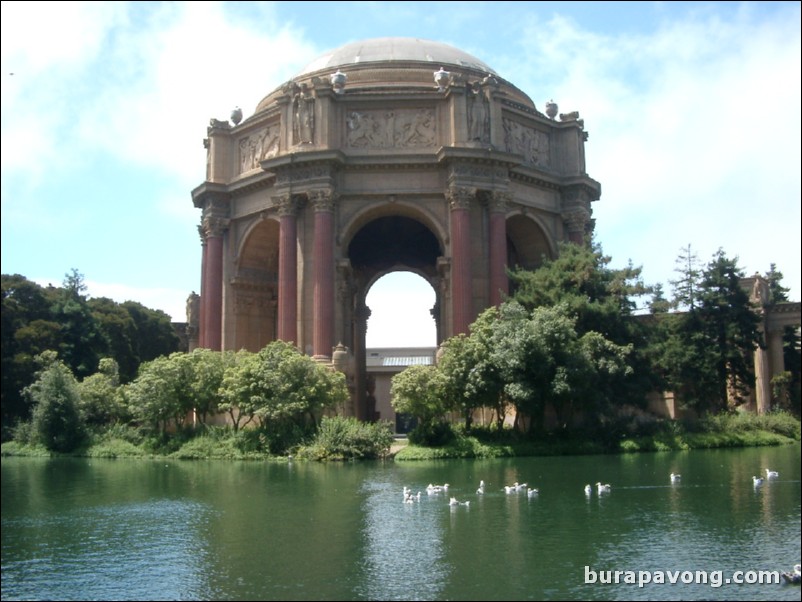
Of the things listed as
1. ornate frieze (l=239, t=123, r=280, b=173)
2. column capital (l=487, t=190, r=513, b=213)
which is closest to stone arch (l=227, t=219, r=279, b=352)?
ornate frieze (l=239, t=123, r=280, b=173)

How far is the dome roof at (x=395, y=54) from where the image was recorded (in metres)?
44.5

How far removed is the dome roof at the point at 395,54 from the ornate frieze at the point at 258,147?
4.82 meters

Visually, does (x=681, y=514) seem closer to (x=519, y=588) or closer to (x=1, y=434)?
(x=519, y=588)

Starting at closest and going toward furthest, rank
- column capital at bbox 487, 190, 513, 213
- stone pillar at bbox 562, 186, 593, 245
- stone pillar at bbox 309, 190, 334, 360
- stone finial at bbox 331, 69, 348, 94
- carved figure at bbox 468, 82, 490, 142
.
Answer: stone pillar at bbox 309, 190, 334, 360, carved figure at bbox 468, 82, 490, 142, column capital at bbox 487, 190, 513, 213, stone finial at bbox 331, 69, 348, 94, stone pillar at bbox 562, 186, 593, 245

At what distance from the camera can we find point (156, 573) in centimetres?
1140

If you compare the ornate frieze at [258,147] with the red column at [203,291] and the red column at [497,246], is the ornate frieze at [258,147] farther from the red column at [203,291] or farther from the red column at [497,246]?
the red column at [497,246]

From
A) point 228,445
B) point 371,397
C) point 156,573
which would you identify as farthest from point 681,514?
point 371,397

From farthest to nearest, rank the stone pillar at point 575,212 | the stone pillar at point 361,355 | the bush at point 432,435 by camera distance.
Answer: the stone pillar at point 361,355
the stone pillar at point 575,212
the bush at point 432,435

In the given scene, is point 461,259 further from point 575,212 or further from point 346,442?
point 346,442

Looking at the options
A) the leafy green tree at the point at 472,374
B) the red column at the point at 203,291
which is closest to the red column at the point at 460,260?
the leafy green tree at the point at 472,374

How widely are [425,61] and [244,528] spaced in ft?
110

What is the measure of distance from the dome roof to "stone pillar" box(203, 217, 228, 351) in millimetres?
9709

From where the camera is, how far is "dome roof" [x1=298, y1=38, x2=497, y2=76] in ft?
146

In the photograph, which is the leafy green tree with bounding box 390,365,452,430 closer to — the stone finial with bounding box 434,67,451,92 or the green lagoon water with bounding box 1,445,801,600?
the green lagoon water with bounding box 1,445,801,600
